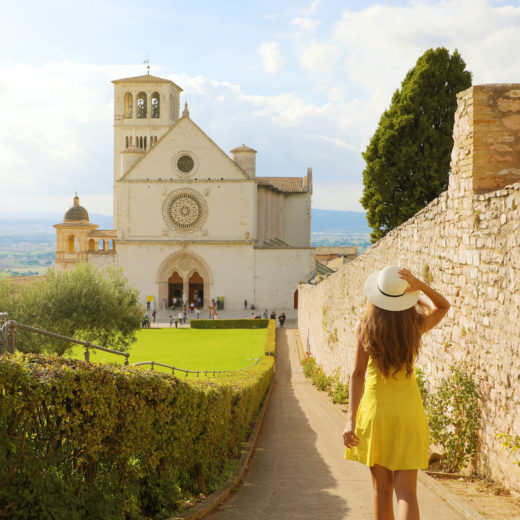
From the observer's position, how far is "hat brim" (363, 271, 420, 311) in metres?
3.86

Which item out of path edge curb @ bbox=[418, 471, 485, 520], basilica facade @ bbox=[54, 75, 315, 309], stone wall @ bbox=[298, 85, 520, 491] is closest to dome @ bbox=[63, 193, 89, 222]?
basilica facade @ bbox=[54, 75, 315, 309]

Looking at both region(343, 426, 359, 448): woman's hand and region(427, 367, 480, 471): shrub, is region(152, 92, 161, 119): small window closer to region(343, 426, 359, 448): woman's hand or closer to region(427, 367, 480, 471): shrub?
region(427, 367, 480, 471): shrub

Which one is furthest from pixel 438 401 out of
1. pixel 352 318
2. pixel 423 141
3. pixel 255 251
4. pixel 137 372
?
pixel 255 251

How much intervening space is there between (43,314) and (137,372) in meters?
22.1

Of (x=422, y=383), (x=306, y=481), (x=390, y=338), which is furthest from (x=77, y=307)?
(x=390, y=338)

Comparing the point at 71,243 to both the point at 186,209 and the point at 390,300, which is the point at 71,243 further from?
the point at 390,300

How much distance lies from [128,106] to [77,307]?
152 feet

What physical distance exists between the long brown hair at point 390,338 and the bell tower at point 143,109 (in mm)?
65478

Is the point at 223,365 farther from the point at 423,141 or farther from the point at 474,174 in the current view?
the point at 474,174

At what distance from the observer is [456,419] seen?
6.83 m

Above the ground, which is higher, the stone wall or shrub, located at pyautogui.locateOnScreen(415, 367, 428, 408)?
the stone wall

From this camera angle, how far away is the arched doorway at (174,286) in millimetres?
55188

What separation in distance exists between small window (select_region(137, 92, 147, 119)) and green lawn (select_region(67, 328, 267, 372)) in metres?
32.1

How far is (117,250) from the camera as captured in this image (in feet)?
180
